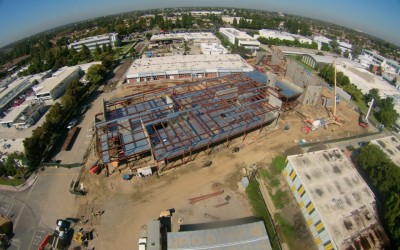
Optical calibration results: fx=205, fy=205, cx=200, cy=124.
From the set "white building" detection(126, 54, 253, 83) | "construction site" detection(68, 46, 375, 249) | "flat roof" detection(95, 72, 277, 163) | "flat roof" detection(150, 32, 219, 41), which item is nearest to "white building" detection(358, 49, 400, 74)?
"construction site" detection(68, 46, 375, 249)

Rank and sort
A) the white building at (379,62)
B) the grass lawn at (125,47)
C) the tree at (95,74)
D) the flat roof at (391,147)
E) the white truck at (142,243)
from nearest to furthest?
the white truck at (142,243) < the flat roof at (391,147) < the tree at (95,74) < the white building at (379,62) < the grass lawn at (125,47)

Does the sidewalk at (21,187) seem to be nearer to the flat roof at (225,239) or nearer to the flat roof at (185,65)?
the flat roof at (225,239)

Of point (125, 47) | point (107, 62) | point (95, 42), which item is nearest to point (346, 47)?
point (125, 47)

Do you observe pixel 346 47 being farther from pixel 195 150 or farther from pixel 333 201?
pixel 195 150

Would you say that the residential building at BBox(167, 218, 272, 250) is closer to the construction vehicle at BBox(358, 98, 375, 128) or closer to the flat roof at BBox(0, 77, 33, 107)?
the construction vehicle at BBox(358, 98, 375, 128)

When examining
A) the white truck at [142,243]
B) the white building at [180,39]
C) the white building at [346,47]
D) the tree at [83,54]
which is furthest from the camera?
the white building at [346,47]

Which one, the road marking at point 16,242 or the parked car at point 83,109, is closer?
the road marking at point 16,242

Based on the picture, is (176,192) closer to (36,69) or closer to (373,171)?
(373,171)

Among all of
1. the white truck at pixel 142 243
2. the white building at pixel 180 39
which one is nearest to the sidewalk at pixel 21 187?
the white truck at pixel 142 243
